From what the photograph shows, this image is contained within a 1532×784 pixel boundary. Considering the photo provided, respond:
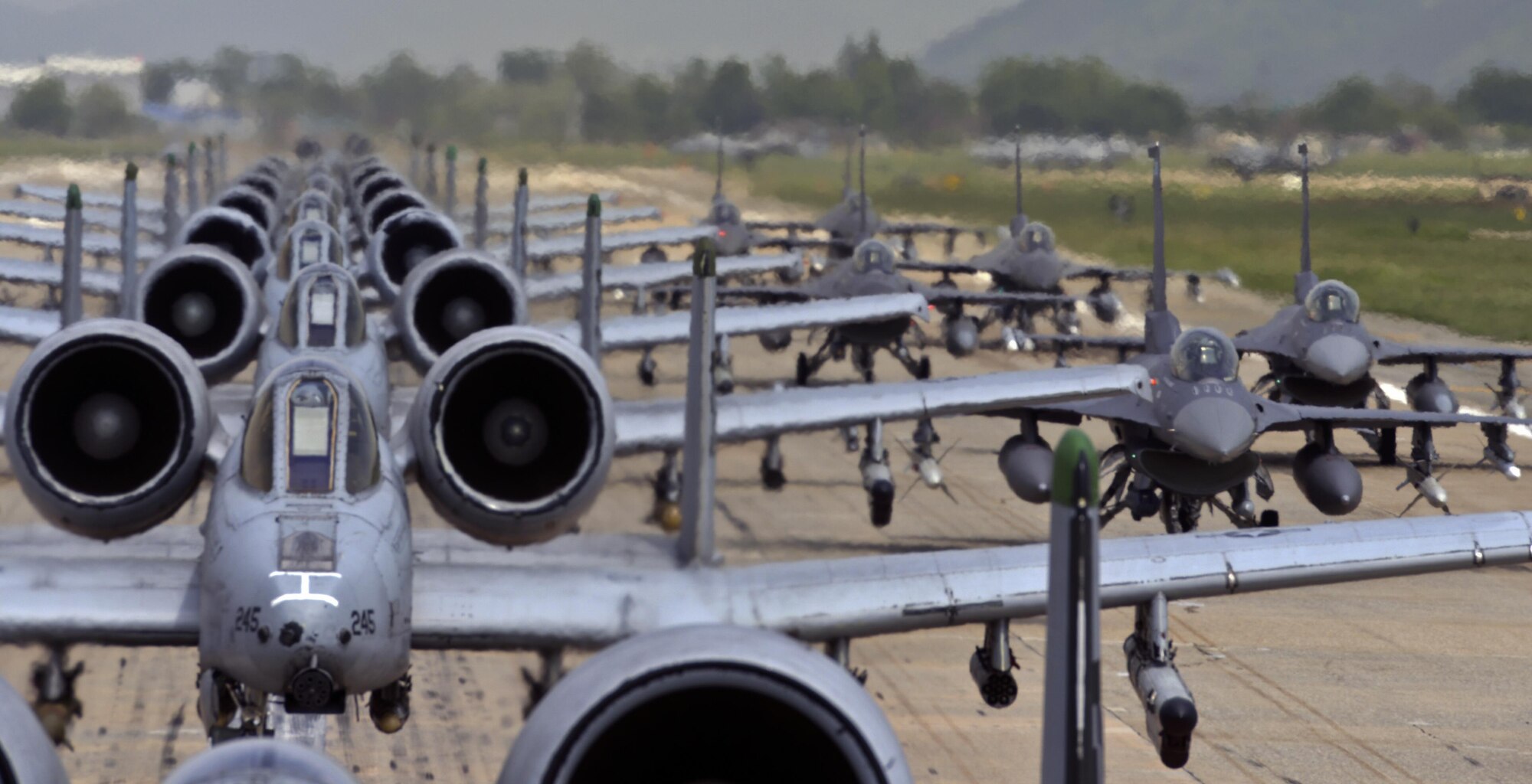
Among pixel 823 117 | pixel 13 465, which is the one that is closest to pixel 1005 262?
pixel 823 117

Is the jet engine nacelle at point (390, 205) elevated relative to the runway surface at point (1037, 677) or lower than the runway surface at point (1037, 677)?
elevated

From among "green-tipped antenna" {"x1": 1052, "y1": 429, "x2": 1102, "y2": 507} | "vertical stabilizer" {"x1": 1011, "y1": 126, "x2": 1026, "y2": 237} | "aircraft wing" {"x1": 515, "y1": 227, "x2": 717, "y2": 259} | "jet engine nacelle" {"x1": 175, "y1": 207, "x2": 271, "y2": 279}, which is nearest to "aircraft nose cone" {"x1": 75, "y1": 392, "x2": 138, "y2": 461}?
"green-tipped antenna" {"x1": 1052, "y1": 429, "x2": 1102, "y2": 507}

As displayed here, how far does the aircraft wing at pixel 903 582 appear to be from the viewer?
908 cm

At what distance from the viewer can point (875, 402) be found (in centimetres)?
1608

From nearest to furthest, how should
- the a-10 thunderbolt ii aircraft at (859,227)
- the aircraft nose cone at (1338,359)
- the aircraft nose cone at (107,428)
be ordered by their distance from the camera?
the aircraft nose cone at (107,428), the aircraft nose cone at (1338,359), the a-10 thunderbolt ii aircraft at (859,227)

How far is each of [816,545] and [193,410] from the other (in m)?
7.90

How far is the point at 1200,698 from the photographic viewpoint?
14703 millimetres

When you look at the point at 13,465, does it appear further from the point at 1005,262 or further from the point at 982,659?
the point at 1005,262

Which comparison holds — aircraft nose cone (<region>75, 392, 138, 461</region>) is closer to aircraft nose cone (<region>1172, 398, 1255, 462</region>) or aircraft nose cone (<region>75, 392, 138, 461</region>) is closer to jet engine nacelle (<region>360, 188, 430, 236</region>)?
aircraft nose cone (<region>1172, 398, 1255, 462</region>)

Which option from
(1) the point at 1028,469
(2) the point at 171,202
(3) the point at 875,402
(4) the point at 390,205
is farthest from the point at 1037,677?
(4) the point at 390,205

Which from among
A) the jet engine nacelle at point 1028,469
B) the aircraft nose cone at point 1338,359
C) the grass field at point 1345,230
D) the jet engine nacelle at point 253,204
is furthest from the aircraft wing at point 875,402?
the grass field at point 1345,230

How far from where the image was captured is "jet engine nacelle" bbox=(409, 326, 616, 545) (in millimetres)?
14031

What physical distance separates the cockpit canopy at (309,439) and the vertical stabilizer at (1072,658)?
6.18 m

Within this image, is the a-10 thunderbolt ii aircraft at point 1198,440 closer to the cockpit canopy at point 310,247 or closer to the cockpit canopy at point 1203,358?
the cockpit canopy at point 1203,358
